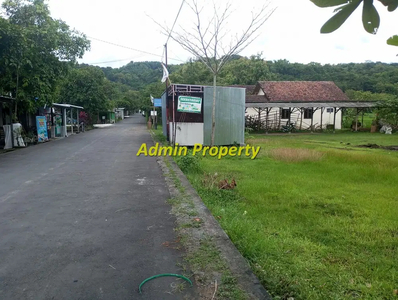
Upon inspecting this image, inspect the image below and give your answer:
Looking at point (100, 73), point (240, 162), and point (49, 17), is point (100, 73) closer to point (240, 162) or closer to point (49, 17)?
point (49, 17)

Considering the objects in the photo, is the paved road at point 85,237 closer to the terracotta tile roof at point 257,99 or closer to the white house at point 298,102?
the white house at point 298,102

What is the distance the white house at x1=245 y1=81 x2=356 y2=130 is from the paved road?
23052 mm

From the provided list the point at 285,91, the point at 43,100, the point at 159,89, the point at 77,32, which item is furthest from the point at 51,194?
the point at 159,89

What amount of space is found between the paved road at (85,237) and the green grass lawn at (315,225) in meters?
0.92

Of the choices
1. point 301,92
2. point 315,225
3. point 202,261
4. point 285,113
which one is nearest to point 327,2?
point 202,261

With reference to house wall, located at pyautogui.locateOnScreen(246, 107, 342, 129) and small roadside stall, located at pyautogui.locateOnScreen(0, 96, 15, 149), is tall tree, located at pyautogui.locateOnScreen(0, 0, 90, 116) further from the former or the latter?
house wall, located at pyautogui.locateOnScreen(246, 107, 342, 129)

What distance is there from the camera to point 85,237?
391cm

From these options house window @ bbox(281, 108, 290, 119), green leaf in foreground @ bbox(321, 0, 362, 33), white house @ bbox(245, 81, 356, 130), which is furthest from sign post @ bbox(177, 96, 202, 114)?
house window @ bbox(281, 108, 290, 119)

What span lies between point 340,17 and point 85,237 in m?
3.67

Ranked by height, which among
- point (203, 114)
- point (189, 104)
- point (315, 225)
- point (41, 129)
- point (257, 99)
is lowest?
point (315, 225)

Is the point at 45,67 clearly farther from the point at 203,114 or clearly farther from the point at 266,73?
the point at 266,73

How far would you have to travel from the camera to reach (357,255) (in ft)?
11.9

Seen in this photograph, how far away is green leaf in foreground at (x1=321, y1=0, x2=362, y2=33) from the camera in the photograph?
132 cm

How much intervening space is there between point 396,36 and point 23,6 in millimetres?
18672
